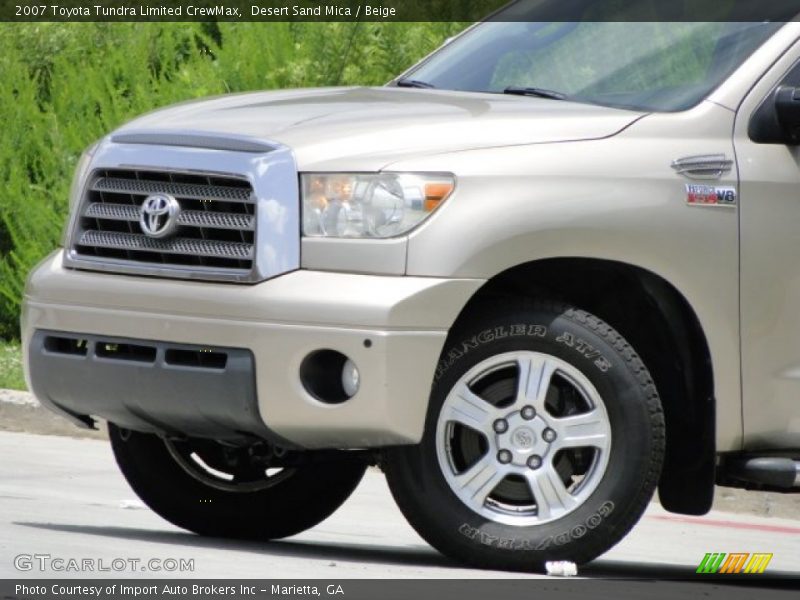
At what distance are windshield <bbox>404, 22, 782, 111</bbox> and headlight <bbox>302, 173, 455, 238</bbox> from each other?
88 cm

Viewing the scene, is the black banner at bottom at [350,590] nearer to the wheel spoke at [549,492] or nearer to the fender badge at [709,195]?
the wheel spoke at [549,492]

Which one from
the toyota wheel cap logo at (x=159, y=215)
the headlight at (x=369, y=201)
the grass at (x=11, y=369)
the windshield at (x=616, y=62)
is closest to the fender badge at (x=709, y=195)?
the windshield at (x=616, y=62)

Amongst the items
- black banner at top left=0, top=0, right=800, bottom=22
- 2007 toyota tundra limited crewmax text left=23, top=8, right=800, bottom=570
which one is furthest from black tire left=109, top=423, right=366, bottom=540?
black banner at top left=0, top=0, right=800, bottom=22

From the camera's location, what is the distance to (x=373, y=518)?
8.69 m

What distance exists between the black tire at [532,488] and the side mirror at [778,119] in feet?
2.66

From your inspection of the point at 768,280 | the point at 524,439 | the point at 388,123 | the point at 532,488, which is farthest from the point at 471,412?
the point at 768,280

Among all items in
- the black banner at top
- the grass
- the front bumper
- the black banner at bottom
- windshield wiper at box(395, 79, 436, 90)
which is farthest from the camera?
the black banner at top

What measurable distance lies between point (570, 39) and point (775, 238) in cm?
119

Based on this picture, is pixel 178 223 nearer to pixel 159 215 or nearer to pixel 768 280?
pixel 159 215

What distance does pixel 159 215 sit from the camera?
6230 mm

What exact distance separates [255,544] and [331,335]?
1412 millimetres

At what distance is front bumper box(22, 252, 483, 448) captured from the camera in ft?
19.1

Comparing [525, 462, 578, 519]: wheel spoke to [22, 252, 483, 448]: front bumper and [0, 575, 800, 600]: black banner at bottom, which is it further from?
[22, 252, 483, 448]: front bumper

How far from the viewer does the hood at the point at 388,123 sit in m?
6.04
